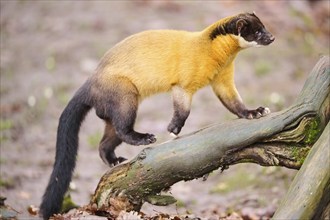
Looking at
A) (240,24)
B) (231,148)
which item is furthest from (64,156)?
(240,24)

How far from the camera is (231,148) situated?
5281 millimetres

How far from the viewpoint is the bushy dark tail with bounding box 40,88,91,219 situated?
606 centimetres

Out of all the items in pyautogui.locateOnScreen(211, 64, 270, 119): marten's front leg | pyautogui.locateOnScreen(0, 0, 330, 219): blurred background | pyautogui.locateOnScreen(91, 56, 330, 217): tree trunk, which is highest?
pyautogui.locateOnScreen(0, 0, 330, 219): blurred background

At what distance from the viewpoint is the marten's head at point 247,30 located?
6.09 meters

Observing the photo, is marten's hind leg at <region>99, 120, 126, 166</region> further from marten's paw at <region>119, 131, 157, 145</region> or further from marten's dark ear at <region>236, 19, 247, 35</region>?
marten's dark ear at <region>236, 19, 247, 35</region>

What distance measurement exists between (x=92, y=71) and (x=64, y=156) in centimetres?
464

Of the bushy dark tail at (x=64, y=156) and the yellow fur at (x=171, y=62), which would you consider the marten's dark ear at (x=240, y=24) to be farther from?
the bushy dark tail at (x=64, y=156)

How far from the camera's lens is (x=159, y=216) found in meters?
5.64

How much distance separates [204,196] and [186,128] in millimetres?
2375

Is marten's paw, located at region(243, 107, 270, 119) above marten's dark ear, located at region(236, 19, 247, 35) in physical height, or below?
below

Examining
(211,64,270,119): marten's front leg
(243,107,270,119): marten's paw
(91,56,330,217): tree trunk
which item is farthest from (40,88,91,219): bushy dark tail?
(243,107,270,119): marten's paw

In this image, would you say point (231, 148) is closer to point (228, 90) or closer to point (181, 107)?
point (181, 107)

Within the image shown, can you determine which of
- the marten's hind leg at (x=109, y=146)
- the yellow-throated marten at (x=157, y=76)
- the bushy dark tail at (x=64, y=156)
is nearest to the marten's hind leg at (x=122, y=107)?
the yellow-throated marten at (x=157, y=76)

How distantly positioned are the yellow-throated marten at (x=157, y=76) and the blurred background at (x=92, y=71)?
94 cm
